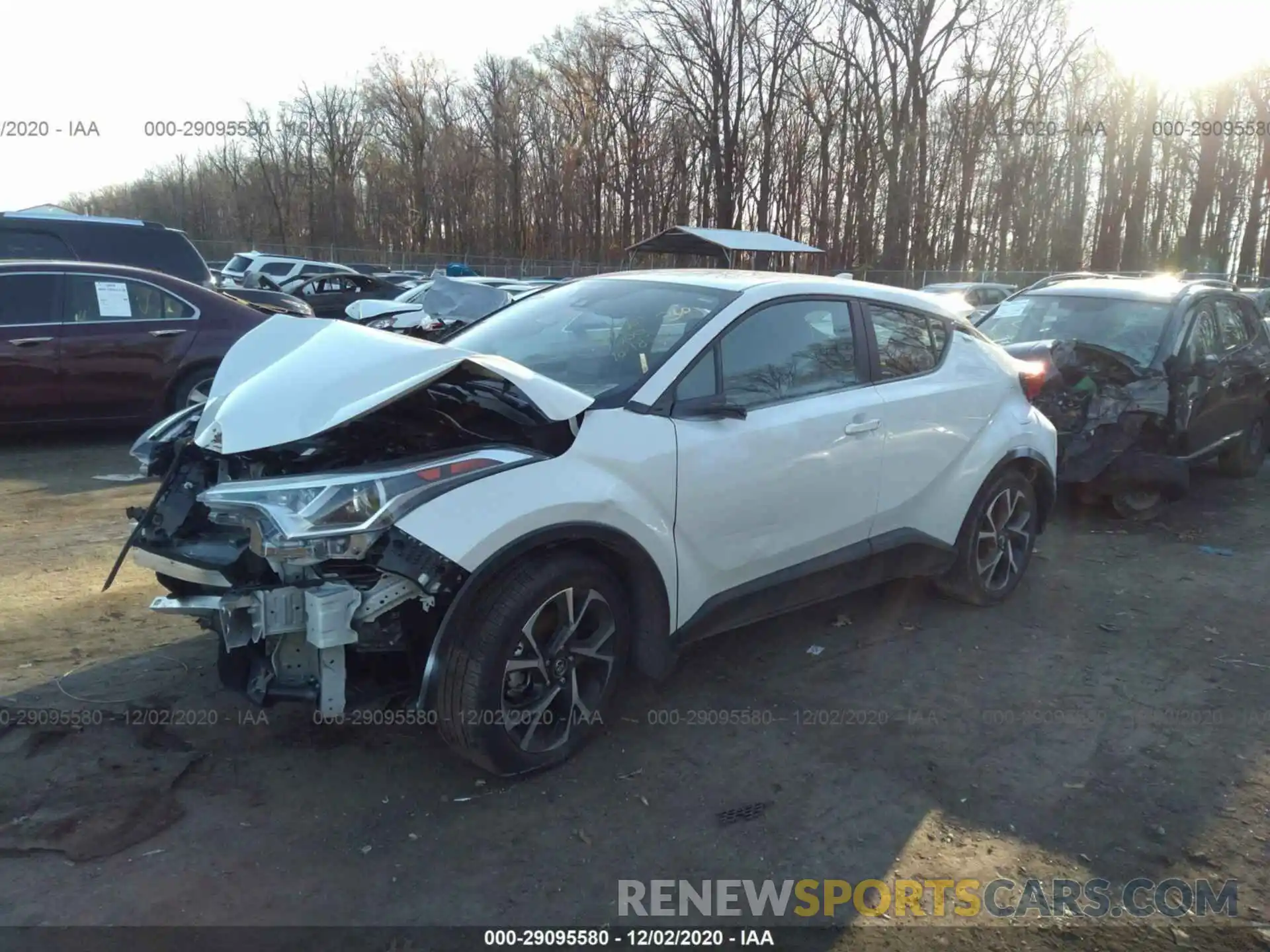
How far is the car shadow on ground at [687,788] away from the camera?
2.88m

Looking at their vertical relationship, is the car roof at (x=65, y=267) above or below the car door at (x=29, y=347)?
above

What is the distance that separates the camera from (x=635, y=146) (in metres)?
51.5

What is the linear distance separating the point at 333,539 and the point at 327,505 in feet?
0.36

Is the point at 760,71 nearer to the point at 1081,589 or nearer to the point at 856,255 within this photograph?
the point at 856,255

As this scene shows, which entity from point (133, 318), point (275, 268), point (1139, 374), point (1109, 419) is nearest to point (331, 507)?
point (1109, 419)

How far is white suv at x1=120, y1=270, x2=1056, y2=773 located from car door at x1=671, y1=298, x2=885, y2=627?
12 millimetres

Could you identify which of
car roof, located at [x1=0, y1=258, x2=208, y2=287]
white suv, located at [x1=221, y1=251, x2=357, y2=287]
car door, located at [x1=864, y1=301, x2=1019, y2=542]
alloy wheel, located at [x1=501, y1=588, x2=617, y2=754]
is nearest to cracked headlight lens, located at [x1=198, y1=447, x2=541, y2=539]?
alloy wheel, located at [x1=501, y1=588, x2=617, y2=754]

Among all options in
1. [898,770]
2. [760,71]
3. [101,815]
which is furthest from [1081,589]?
[760,71]

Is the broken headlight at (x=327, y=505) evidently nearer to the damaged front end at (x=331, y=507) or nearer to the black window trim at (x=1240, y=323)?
the damaged front end at (x=331, y=507)

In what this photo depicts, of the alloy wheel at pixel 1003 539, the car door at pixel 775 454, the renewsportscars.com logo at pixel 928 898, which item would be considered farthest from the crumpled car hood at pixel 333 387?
the alloy wheel at pixel 1003 539

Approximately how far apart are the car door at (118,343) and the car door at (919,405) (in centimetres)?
678

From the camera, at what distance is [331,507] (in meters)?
2.97

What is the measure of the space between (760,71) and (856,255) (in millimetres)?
9852

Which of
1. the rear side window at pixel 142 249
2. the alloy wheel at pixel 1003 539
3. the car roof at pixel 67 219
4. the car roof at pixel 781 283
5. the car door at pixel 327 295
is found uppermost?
the car roof at pixel 67 219
